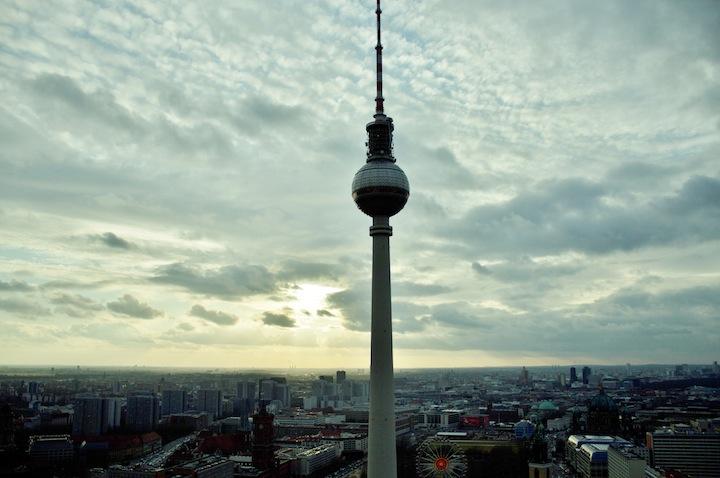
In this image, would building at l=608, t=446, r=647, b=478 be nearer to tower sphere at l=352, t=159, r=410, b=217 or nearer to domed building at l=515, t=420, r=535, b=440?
domed building at l=515, t=420, r=535, b=440

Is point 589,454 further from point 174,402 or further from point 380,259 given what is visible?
point 174,402

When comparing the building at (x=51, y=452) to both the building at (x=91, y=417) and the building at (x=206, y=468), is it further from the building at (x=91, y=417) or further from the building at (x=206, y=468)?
the building at (x=91, y=417)

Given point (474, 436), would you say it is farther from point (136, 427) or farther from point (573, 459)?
point (136, 427)

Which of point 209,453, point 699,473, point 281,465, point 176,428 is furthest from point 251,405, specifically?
point 699,473

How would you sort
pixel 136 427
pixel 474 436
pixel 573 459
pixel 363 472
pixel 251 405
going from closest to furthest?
pixel 363 472, pixel 573 459, pixel 474 436, pixel 136 427, pixel 251 405

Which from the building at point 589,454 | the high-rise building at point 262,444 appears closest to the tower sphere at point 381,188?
Answer: the high-rise building at point 262,444
